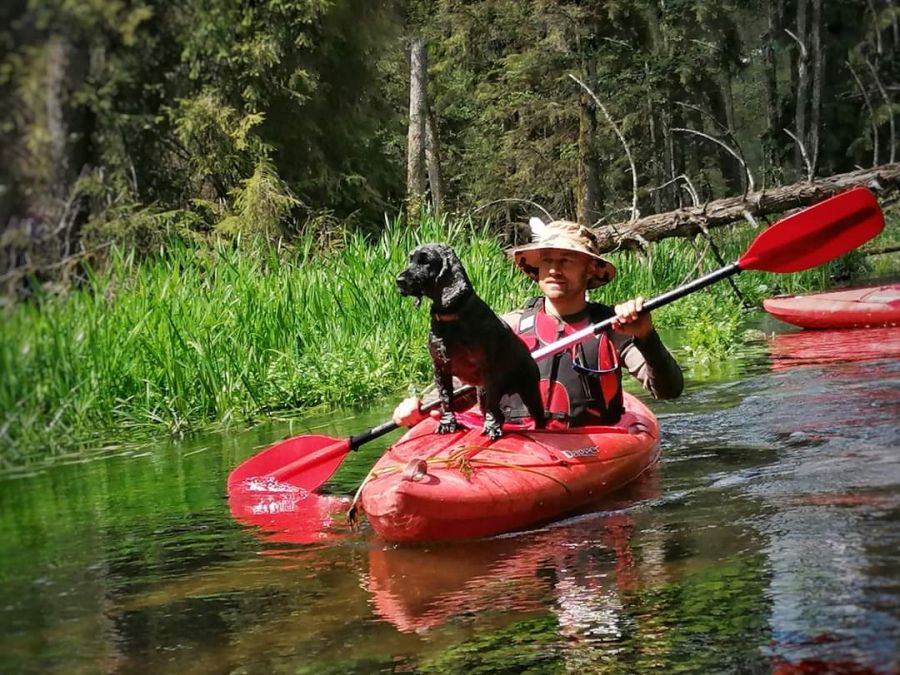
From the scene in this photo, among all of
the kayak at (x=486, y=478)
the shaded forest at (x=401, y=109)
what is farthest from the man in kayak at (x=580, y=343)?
the shaded forest at (x=401, y=109)

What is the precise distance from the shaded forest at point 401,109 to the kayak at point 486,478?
3.22ft

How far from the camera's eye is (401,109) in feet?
58.4

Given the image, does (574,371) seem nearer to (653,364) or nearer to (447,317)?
(653,364)

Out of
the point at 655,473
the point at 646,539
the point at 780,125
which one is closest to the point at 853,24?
the point at 780,125

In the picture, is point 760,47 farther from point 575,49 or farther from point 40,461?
point 40,461

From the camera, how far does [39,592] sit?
1.08 metres

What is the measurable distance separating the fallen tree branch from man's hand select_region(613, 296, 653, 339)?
6.92 metres

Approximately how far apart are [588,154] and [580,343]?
12610 mm

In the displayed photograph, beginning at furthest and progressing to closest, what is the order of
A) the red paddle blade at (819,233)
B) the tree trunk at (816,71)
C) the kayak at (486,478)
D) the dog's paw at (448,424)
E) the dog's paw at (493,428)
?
1. the tree trunk at (816,71)
2. the red paddle blade at (819,233)
3. the dog's paw at (448,424)
4. the dog's paw at (493,428)
5. the kayak at (486,478)

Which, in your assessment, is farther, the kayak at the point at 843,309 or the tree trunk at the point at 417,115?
the tree trunk at the point at 417,115

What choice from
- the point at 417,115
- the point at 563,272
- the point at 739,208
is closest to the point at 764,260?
the point at 563,272

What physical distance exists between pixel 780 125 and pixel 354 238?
8.46 meters

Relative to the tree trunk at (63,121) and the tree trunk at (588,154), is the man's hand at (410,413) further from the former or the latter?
the tree trunk at (588,154)

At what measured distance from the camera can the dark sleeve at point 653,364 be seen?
4004 millimetres
